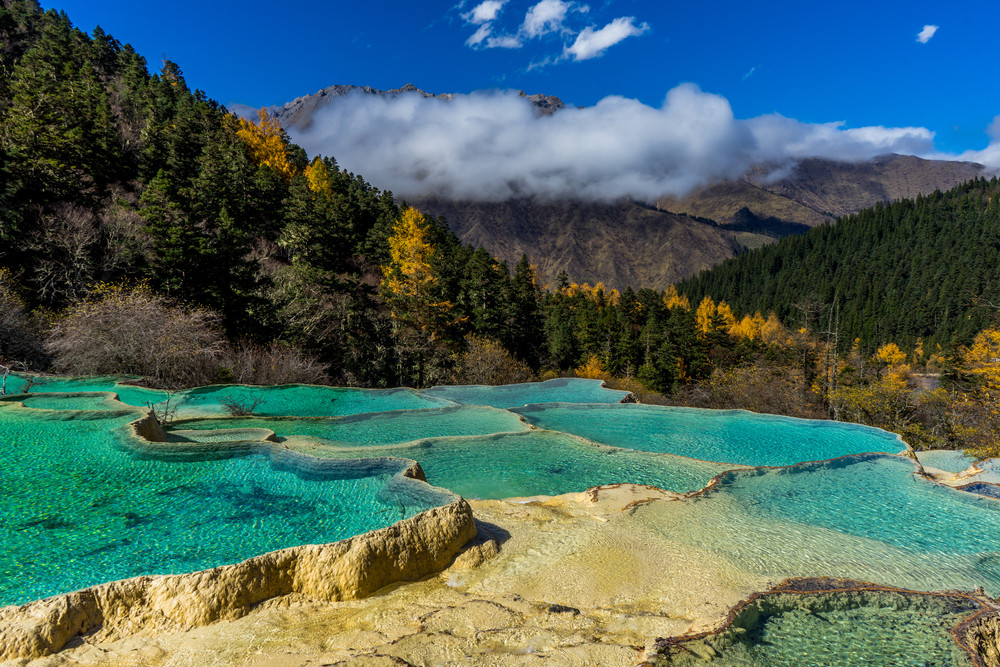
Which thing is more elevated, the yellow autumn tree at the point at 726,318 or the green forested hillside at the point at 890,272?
the green forested hillside at the point at 890,272

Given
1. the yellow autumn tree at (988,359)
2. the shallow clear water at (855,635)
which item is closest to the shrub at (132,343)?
the shallow clear water at (855,635)

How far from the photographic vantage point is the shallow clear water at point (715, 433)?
9.92 metres

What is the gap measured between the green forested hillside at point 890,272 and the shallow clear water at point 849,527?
227 feet

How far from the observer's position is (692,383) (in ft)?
126

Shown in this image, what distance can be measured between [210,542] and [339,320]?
1701cm

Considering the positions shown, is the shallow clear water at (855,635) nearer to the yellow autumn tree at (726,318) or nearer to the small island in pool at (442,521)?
the small island in pool at (442,521)

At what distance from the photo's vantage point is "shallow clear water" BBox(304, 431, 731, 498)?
7.42 metres

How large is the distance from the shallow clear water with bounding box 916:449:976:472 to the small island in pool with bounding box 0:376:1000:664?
9cm

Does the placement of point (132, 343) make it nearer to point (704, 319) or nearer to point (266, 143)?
point (266, 143)

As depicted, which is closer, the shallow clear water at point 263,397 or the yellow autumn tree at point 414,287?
the shallow clear water at point 263,397

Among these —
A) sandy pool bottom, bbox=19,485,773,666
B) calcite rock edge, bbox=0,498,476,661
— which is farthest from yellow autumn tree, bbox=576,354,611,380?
calcite rock edge, bbox=0,498,476,661

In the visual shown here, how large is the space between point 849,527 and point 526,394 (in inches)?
429

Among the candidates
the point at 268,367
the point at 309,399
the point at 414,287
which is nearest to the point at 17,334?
the point at 268,367

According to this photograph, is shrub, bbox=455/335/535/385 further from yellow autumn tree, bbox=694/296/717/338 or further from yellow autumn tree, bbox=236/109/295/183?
yellow autumn tree, bbox=694/296/717/338
